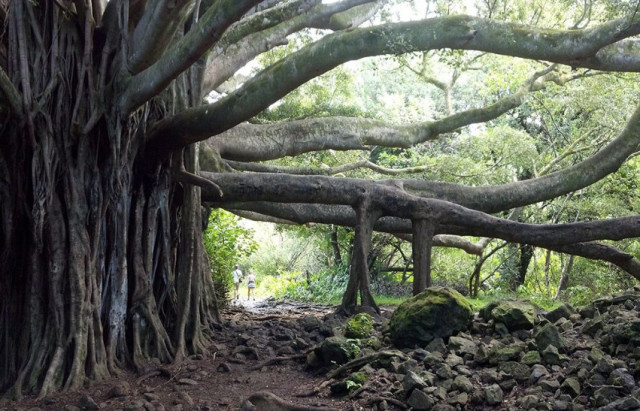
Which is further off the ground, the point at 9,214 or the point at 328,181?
the point at 328,181

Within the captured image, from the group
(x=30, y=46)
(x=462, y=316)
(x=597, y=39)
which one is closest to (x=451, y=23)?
(x=597, y=39)

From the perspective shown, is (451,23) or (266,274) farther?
(266,274)

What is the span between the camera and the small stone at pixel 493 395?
4973 millimetres

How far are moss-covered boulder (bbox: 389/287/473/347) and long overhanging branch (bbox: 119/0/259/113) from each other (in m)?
3.12

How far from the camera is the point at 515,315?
21.9 ft

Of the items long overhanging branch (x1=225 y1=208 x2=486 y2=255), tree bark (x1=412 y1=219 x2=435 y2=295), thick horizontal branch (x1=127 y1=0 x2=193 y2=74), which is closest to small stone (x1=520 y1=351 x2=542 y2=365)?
tree bark (x1=412 y1=219 x2=435 y2=295)

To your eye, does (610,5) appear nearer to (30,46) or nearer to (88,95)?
(88,95)

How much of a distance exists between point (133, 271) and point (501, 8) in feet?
21.9

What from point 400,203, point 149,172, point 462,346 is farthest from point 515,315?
point 149,172

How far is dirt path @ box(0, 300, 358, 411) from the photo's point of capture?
5.74 meters

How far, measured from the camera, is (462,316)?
21.9 ft

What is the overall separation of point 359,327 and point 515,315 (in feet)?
5.20

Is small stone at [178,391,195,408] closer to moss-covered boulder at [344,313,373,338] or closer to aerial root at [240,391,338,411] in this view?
aerial root at [240,391,338,411]

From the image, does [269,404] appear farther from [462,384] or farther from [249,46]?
[249,46]
